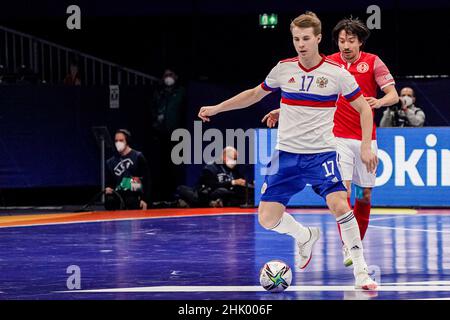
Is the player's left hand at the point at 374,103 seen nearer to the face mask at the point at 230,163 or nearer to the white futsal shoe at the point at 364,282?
the white futsal shoe at the point at 364,282

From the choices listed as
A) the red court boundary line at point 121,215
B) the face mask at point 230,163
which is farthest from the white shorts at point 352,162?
the face mask at point 230,163

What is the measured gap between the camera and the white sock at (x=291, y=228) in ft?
32.6

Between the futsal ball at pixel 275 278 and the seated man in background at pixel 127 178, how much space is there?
9779mm

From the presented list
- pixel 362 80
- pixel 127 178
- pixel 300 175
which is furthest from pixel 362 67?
pixel 127 178

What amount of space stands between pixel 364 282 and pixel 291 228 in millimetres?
1239

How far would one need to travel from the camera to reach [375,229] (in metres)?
14.8

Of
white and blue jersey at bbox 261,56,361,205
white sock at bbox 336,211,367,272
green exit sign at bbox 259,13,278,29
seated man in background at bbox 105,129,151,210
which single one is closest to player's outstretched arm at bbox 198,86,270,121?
white and blue jersey at bbox 261,56,361,205

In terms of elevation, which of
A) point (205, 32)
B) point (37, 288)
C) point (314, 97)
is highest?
point (205, 32)

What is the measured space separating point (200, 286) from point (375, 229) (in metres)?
5.91

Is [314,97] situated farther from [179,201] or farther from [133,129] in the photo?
[133,129]

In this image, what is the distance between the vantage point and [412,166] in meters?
17.9

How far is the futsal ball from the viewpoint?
29.5 feet

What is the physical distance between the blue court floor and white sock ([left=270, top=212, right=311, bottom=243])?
1.16 ft
